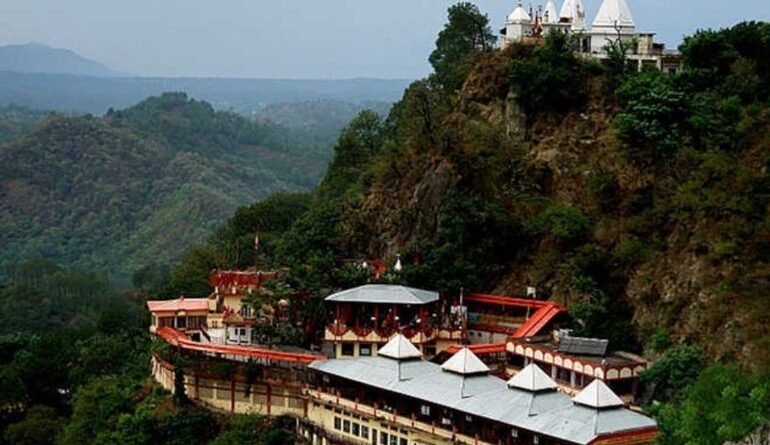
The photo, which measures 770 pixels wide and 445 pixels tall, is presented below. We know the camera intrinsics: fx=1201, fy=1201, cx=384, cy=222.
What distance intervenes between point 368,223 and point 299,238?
2.58 metres

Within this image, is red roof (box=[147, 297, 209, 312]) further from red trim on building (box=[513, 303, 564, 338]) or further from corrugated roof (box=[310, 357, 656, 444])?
red trim on building (box=[513, 303, 564, 338])

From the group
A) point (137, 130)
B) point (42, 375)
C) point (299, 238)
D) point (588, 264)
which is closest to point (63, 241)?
point (137, 130)

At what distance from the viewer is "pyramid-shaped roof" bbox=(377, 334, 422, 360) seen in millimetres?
33625

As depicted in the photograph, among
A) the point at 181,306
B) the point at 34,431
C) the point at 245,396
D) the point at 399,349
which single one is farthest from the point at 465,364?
the point at 34,431

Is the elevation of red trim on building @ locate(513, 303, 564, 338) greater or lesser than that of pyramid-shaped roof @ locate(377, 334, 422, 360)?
greater

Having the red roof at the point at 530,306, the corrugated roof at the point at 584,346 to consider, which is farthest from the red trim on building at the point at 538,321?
the corrugated roof at the point at 584,346

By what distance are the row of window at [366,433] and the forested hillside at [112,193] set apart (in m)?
70.4

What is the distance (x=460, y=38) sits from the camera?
5406 cm

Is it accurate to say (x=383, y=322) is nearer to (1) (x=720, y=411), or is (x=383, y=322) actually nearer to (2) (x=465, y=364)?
(2) (x=465, y=364)

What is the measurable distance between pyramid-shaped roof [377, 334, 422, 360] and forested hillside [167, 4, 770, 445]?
477 centimetres

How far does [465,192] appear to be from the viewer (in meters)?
40.8

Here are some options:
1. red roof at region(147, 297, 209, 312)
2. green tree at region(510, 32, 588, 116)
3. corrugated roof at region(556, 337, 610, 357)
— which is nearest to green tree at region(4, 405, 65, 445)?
red roof at region(147, 297, 209, 312)

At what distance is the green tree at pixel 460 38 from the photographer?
53438mm

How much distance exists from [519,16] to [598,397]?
22.0 meters
